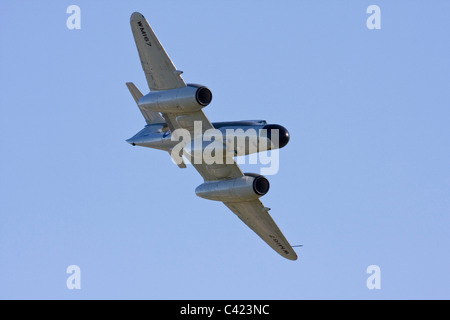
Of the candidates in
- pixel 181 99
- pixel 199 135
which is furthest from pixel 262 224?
pixel 181 99

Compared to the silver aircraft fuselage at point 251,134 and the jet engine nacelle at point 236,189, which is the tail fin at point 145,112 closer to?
the silver aircraft fuselage at point 251,134

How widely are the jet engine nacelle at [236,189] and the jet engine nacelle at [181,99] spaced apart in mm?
6345

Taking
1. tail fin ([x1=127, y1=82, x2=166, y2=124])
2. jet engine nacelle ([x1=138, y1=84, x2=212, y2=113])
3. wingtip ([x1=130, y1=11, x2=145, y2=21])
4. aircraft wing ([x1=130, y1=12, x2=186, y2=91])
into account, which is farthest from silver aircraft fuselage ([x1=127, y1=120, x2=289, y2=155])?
wingtip ([x1=130, y1=11, x2=145, y2=21])

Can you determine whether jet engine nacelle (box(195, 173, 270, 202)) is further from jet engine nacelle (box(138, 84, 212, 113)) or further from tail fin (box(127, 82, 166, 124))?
jet engine nacelle (box(138, 84, 212, 113))

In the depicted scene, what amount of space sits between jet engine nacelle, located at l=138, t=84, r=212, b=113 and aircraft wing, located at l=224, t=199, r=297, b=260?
9.30 meters

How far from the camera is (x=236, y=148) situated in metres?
58.0

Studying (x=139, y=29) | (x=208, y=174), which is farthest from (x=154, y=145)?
(x=139, y=29)

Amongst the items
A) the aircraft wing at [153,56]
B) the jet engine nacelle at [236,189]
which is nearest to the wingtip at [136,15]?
the aircraft wing at [153,56]

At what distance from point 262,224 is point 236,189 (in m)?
4.48

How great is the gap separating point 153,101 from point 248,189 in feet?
25.5

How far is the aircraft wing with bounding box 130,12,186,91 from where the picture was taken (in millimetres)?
56344

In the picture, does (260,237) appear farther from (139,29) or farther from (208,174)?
(139,29)

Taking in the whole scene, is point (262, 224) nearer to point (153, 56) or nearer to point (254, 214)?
point (254, 214)

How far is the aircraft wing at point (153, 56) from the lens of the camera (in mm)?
56344
